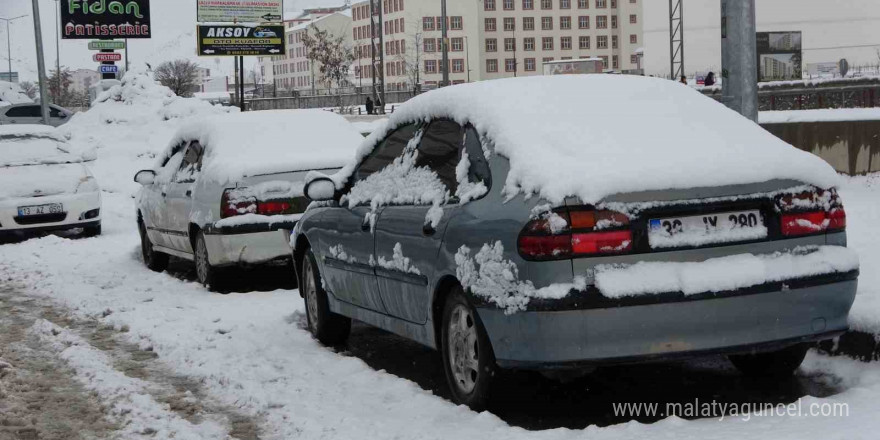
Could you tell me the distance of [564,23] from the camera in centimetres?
14950

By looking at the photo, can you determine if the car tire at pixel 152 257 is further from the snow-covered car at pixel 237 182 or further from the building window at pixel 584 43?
the building window at pixel 584 43

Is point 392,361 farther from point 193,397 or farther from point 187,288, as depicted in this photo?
point 187,288

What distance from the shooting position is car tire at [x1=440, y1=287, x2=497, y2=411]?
560 centimetres

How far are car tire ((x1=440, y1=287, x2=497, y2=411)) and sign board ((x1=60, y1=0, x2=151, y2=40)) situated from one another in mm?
40125

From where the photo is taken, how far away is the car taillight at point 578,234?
5141 millimetres

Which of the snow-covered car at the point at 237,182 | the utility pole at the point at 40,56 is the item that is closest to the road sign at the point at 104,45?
the utility pole at the point at 40,56

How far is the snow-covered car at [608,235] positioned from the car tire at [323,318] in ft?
5.12

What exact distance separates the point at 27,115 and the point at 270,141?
41.3m

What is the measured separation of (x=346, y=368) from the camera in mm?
7141

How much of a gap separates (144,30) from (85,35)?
2077 millimetres

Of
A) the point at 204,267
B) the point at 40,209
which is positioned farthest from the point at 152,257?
the point at 40,209

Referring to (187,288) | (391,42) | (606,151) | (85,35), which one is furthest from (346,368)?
(391,42)

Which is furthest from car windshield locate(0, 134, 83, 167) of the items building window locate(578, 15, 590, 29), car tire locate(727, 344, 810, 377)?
building window locate(578, 15, 590, 29)

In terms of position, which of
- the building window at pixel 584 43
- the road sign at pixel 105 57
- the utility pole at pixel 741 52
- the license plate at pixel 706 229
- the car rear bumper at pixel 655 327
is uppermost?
the building window at pixel 584 43
